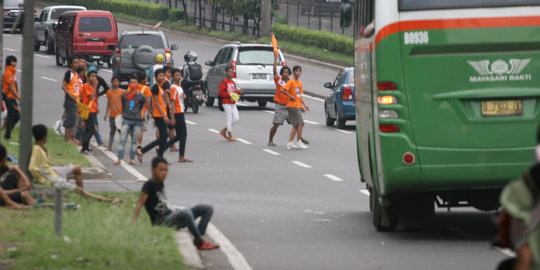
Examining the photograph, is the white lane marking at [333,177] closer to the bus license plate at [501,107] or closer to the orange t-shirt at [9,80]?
the orange t-shirt at [9,80]

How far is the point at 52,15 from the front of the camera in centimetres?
5638

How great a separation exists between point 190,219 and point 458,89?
2904 millimetres

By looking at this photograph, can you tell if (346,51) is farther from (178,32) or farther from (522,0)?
(522,0)

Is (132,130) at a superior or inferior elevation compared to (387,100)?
inferior

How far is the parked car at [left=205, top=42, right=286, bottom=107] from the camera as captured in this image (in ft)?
114

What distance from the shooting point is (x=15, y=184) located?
13977 mm

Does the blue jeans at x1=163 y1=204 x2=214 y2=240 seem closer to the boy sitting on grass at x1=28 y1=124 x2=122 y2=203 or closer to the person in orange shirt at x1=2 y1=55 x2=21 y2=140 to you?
the boy sitting on grass at x1=28 y1=124 x2=122 y2=203

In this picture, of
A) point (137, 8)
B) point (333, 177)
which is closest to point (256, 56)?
point (333, 177)

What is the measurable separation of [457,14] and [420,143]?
51.1 inches

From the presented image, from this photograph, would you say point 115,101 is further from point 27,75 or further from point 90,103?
point 27,75

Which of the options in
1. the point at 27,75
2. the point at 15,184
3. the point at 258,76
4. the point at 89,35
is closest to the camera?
the point at 15,184

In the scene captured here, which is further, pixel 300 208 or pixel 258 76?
pixel 258 76

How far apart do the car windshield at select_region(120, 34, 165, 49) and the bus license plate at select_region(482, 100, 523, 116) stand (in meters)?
28.8

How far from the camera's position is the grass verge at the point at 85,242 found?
33.3 feet
